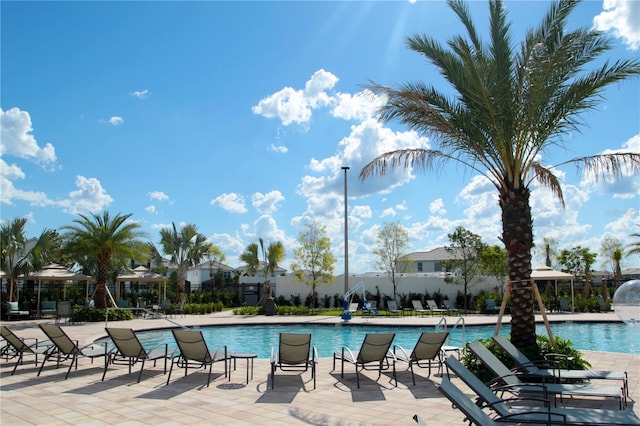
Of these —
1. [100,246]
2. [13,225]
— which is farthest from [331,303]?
[13,225]

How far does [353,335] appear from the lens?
62.5 feet

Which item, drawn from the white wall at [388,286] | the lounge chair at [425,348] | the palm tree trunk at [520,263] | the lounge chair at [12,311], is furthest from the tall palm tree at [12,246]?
the palm tree trunk at [520,263]

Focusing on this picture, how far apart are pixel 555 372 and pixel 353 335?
12.0 metres

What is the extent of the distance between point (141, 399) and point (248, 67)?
10308mm

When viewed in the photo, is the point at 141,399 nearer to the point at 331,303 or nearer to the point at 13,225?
the point at 13,225

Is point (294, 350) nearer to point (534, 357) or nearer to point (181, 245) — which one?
point (534, 357)

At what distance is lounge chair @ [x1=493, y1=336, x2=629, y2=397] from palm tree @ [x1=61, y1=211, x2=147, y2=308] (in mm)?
19937

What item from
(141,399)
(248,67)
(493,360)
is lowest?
(141,399)

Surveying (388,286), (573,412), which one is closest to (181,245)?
(388,286)

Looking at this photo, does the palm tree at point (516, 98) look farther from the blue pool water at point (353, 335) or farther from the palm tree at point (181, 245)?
the palm tree at point (181, 245)

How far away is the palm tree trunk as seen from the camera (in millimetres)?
8789

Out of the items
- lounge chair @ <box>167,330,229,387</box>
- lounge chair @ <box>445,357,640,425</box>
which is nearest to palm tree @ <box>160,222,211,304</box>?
lounge chair @ <box>167,330,229,387</box>

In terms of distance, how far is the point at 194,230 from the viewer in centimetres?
3166

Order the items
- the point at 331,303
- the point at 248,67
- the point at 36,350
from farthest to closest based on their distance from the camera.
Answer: the point at 331,303
the point at 248,67
the point at 36,350
